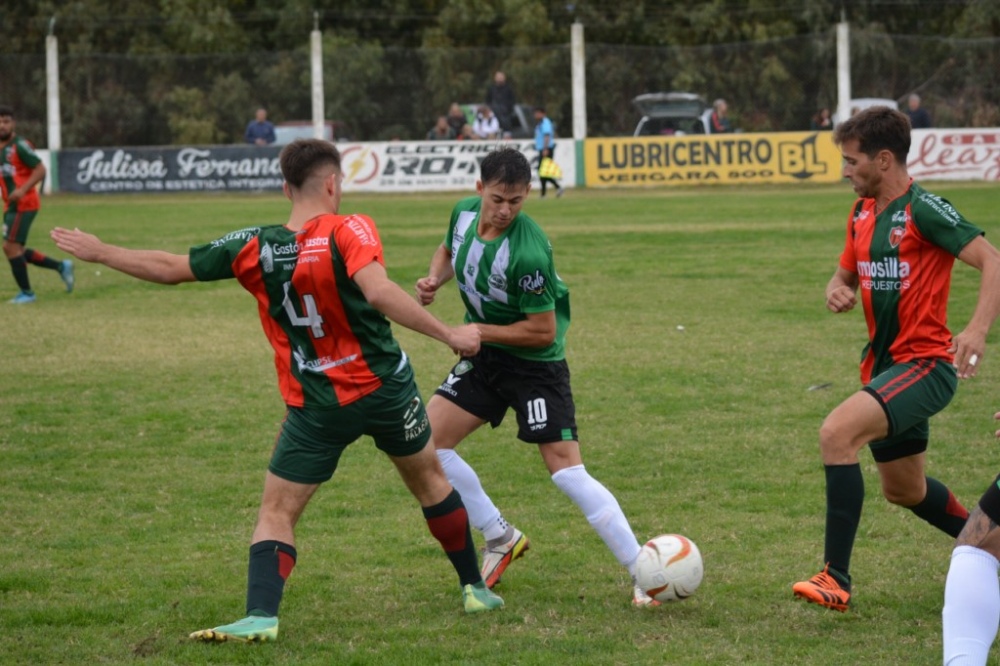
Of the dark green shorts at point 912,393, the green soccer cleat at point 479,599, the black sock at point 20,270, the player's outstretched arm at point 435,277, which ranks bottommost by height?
the black sock at point 20,270

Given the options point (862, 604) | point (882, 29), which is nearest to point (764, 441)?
point (862, 604)

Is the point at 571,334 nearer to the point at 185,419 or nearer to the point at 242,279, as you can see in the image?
the point at 185,419

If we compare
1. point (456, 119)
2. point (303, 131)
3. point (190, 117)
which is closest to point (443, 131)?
point (456, 119)

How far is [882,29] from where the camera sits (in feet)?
123

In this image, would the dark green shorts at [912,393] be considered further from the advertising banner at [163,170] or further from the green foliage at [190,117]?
the green foliage at [190,117]

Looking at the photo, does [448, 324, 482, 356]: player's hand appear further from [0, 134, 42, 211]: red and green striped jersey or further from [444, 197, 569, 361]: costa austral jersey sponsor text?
[0, 134, 42, 211]: red and green striped jersey

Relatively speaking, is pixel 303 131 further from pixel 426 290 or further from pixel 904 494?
pixel 904 494

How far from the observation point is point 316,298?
488cm

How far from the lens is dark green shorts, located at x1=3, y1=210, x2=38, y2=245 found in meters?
15.1

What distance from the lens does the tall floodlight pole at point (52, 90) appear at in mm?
34344

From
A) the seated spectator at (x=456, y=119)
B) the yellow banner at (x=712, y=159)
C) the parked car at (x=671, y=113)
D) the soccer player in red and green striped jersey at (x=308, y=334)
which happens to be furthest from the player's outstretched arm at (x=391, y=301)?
the parked car at (x=671, y=113)

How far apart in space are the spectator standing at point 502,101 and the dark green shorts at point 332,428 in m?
30.0

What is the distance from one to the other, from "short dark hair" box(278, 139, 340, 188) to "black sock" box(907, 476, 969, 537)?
111 inches

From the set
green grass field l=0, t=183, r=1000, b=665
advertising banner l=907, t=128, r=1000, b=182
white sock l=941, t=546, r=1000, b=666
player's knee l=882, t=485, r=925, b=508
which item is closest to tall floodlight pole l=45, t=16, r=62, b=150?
Result: advertising banner l=907, t=128, r=1000, b=182
